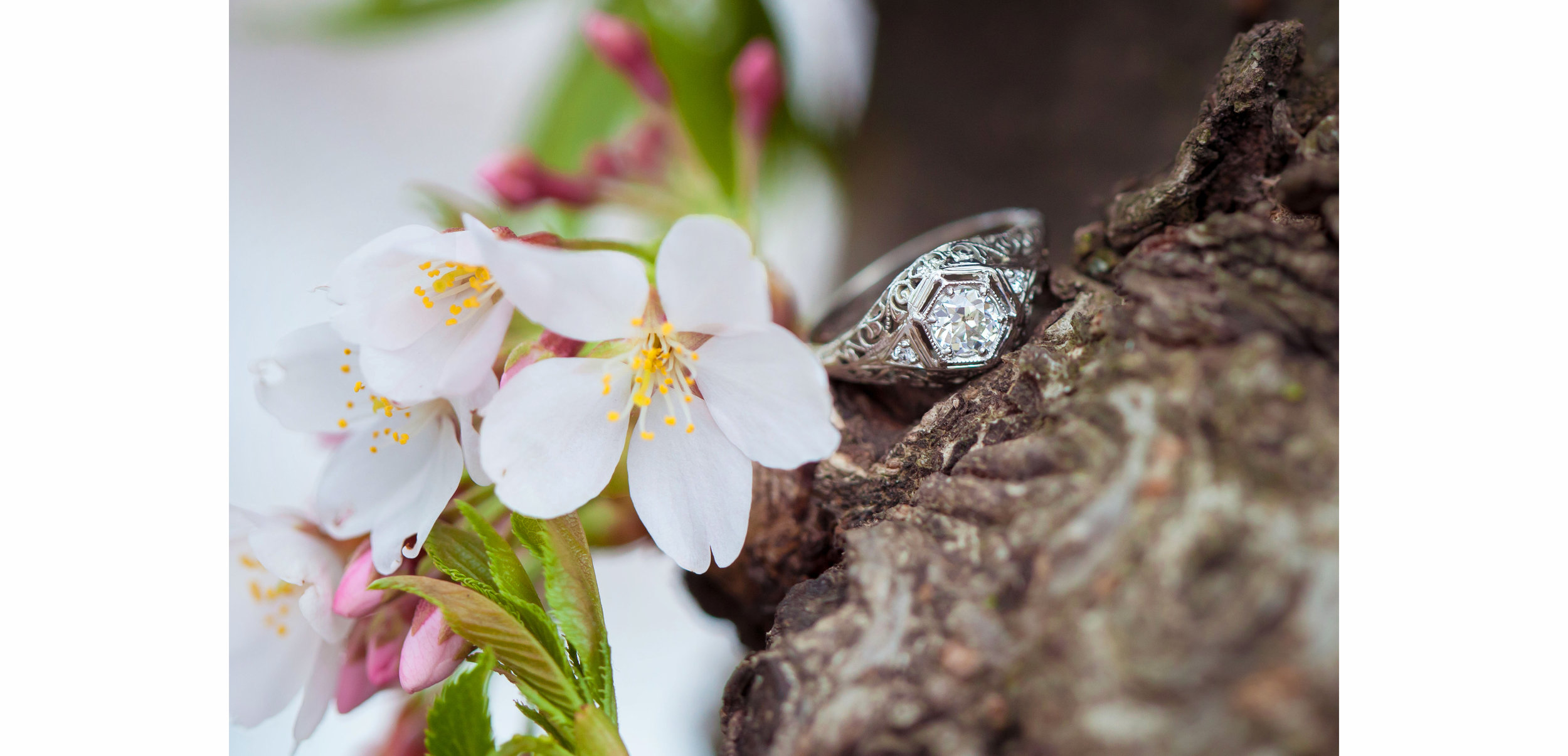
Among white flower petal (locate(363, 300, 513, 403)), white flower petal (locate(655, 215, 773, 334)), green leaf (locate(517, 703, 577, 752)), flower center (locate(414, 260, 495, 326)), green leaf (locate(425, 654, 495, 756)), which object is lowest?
green leaf (locate(517, 703, 577, 752))

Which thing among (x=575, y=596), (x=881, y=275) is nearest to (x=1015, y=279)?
(x=881, y=275)

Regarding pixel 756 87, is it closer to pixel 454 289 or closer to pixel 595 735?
pixel 454 289

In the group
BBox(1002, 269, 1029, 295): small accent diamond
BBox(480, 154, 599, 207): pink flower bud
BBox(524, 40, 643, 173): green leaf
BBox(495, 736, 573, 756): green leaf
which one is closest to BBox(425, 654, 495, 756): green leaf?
BBox(495, 736, 573, 756): green leaf

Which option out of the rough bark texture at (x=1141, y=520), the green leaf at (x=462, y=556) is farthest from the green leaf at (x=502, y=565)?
the rough bark texture at (x=1141, y=520)

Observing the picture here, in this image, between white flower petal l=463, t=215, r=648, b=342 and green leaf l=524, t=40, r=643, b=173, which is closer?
white flower petal l=463, t=215, r=648, b=342

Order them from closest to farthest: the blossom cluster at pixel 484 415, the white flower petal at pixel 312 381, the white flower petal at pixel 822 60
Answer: the blossom cluster at pixel 484 415 < the white flower petal at pixel 312 381 < the white flower petal at pixel 822 60

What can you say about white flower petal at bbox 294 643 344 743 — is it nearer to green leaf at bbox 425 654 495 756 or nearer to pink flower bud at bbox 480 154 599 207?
green leaf at bbox 425 654 495 756

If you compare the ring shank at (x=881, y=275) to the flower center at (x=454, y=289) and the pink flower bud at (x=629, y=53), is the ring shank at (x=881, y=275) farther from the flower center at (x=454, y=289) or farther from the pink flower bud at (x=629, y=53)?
the pink flower bud at (x=629, y=53)
